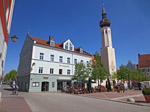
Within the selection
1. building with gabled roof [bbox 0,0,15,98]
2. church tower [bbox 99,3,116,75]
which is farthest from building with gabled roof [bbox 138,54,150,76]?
building with gabled roof [bbox 0,0,15,98]

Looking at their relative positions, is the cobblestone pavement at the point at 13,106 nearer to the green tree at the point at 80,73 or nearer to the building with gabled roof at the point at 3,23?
the building with gabled roof at the point at 3,23

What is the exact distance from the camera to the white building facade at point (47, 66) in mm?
26203

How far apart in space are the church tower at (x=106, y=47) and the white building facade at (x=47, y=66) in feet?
55.7

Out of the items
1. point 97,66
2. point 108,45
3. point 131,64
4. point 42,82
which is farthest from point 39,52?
point 131,64

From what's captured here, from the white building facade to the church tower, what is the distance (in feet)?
55.7

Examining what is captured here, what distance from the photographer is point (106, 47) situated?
154ft

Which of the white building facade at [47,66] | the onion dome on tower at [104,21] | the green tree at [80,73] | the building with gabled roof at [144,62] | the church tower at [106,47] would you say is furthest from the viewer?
the building with gabled roof at [144,62]

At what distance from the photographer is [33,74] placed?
25.8 metres

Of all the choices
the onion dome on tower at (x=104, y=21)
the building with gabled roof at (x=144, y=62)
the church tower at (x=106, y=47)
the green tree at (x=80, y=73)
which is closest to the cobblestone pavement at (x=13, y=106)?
the green tree at (x=80, y=73)

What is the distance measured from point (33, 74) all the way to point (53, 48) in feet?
27.4

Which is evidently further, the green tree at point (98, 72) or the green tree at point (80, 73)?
the green tree at point (98, 72)

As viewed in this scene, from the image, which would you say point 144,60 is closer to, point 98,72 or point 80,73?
point 98,72

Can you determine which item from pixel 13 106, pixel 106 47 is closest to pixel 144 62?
pixel 106 47

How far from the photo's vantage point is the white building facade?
86.0ft
